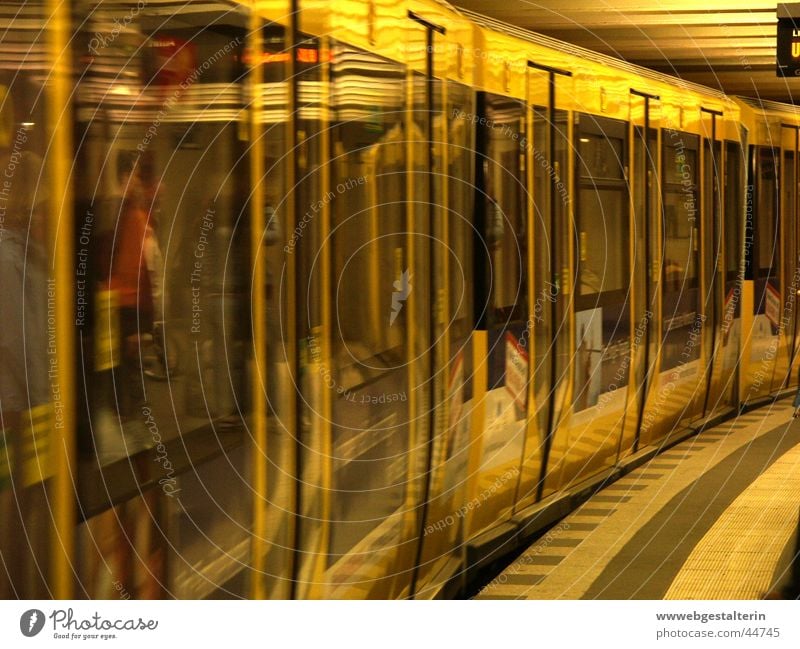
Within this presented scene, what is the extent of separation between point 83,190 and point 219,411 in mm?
704

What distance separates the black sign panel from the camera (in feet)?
16.4

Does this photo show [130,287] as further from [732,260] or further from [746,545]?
[732,260]

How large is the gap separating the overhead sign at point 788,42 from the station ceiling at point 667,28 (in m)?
0.98

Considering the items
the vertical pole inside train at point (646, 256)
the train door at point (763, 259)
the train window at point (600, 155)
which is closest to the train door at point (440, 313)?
the train window at point (600, 155)

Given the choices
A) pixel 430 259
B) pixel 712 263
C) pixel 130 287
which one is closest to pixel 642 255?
pixel 712 263

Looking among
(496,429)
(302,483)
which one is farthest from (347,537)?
(496,429)

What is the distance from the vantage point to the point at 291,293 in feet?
12.2

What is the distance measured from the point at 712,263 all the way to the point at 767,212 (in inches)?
55.1

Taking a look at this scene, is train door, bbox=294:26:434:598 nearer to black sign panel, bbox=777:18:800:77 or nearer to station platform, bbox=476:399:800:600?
station platform, bbox=476:399:800:600

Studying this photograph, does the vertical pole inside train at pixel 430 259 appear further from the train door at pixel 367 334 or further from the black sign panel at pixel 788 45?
the black sign panel at pixel 788 45

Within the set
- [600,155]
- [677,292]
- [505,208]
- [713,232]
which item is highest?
[600,155]

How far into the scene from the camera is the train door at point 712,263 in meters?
8.31

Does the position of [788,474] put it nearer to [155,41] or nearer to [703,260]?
[703,260]

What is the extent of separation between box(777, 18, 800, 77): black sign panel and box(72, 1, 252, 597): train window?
237 centimetres
